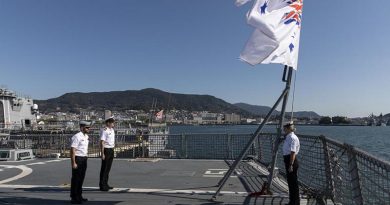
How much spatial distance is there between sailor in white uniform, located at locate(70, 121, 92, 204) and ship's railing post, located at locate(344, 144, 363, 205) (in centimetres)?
520

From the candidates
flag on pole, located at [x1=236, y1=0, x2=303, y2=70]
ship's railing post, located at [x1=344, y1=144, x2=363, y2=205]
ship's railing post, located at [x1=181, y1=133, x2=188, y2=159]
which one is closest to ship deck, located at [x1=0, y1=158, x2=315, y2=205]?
ship's railing post, located at [x1=344, y1=144, x2=363, y2=205]

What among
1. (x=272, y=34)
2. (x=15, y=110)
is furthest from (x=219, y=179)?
(x=15, y=110)

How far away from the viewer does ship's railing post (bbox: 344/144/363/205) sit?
269 inches

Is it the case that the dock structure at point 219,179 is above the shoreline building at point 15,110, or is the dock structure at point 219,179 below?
below

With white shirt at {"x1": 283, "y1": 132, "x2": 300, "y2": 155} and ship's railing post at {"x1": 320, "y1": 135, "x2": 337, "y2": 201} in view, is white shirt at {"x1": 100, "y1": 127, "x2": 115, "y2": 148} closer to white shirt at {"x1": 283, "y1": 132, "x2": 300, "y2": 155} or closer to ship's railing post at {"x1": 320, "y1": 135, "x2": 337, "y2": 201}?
white shirt at {"x1": 283, "y1": 132, "x2": 300, "y2": 155}

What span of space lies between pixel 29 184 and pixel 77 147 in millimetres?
3325

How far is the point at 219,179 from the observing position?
40.9 ft

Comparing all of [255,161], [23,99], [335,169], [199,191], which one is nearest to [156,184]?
[199,191]

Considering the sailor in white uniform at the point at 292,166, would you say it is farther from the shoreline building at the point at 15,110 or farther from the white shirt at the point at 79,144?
the shoreline building at the point at 15,110

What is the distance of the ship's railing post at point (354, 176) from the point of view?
6836 millimetres

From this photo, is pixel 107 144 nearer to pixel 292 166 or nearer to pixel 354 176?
pixel 292 166

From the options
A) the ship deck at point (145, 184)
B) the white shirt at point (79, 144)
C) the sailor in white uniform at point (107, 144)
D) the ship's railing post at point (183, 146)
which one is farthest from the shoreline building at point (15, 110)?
the white shirt at point (79, 144)

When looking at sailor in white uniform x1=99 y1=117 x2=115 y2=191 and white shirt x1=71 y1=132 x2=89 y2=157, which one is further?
sailor in white uniform x1=99 y1=117 x2=115 y2=191

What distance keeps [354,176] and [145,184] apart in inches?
239
